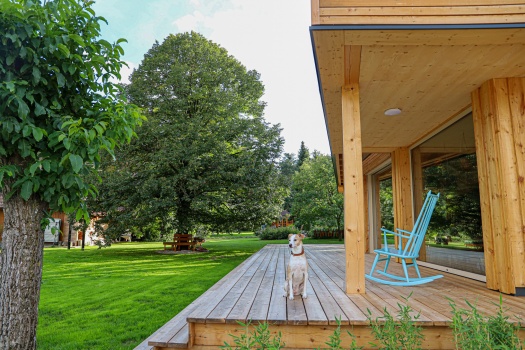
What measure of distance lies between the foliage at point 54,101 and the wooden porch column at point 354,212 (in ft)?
6.39

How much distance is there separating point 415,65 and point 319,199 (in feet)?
53.4

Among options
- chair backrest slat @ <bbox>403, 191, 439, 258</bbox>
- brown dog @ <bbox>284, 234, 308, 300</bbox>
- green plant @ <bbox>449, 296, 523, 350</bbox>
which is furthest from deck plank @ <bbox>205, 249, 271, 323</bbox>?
chair backrest slat @ <bbox>403, 191, 439, 258</bbox>

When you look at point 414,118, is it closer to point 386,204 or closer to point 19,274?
point 386,204

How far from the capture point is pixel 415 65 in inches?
121

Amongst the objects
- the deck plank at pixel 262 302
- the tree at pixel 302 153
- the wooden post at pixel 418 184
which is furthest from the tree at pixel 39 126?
the tree at pixel 302 153

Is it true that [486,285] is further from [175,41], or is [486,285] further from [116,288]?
[175,41]

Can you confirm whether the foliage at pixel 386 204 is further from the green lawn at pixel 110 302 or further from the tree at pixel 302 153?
the tree at pixel 302 153

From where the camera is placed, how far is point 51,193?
215 cm

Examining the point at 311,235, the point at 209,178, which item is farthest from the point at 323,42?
the point at 311,235

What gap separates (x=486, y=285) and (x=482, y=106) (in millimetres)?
1883

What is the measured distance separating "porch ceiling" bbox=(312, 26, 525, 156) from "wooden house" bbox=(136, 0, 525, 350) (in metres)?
0.01

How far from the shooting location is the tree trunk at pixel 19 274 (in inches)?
86.8

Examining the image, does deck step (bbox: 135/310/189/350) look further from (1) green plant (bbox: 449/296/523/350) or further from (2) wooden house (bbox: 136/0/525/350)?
(1) green plant (bbox: 449/296/523/350)

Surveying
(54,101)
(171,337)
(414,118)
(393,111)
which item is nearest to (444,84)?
(393,111)
